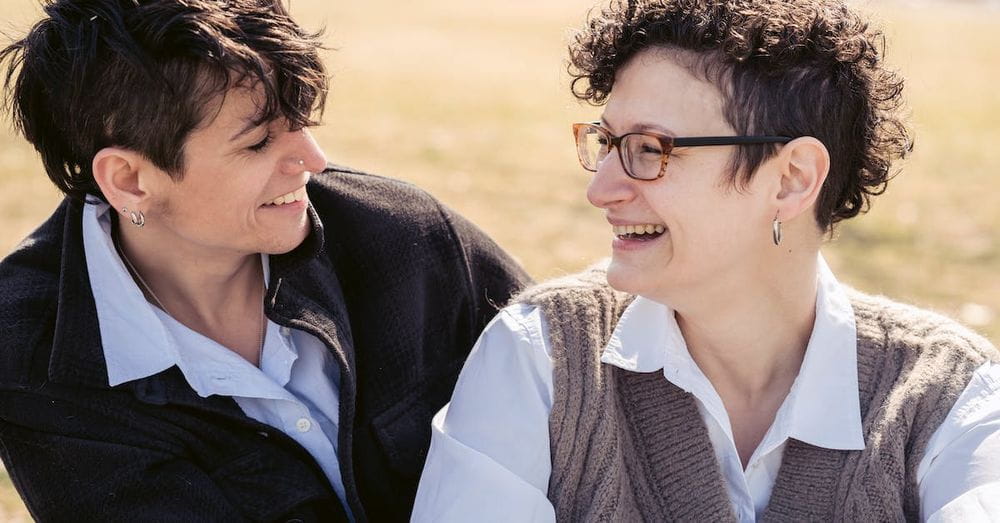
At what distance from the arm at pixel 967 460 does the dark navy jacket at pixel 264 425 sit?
1.26 meters

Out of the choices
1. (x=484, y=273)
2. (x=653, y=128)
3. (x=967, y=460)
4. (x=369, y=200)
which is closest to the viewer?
(x=967, y=460)

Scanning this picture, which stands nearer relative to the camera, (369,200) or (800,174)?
(800,174)

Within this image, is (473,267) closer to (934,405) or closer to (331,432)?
(331,432)

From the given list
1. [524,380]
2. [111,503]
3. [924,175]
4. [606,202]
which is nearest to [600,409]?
[524,380]

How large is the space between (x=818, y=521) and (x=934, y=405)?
1.14 ft

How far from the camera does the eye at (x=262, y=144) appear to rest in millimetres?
2824

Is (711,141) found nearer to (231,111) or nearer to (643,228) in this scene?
(643,228)

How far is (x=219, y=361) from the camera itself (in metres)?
2.85

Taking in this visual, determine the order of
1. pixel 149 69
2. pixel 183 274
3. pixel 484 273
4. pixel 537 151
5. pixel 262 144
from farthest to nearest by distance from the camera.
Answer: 1. pixel 537 151
2. pixel 484 273
3. pixel 183 274
4. pixel 262 144
5. pixel 149 69

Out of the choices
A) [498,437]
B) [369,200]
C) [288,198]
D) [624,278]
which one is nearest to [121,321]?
[288,198]

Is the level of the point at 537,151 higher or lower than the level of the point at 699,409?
lower

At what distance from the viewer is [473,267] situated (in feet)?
11.0

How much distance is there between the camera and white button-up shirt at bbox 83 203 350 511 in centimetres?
274

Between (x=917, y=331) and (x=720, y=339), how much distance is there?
0.44 metres
